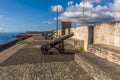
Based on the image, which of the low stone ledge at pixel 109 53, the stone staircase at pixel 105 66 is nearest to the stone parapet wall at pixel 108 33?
the low stone ledge at pixel 109 53

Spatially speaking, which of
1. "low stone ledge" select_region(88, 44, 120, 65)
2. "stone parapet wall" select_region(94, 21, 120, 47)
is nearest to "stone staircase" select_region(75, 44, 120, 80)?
"low stone ledge" select_region(88, 44, 120, 65)

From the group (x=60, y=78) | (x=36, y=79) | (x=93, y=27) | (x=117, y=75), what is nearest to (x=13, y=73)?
(x=36, y=79)

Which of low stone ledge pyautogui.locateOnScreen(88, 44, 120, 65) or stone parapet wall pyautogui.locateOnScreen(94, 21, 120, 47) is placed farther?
stone parapet wall pyautogui.locateOnScreen(94, 21, 120, 47)

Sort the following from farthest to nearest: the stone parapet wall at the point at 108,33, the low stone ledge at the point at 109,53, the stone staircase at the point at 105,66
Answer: the stone parapet wall at the point at 108,33
the low stone ledge at the point at 109,53
the stone staircase at the point at 105,66

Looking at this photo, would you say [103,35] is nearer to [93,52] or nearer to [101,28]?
[101,28]

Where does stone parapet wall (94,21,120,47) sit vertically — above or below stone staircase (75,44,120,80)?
above

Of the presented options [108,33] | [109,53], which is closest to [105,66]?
[109,53]

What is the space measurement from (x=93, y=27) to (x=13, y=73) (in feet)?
17.4

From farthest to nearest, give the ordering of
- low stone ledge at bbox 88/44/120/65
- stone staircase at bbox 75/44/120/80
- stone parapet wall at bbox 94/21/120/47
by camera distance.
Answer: stone parapet wall at bbox 94/21/120/47
low stone ledge at bbox 88/44/120/65
stone staircase at bbox 75/44/120/80

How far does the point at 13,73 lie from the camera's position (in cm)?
524

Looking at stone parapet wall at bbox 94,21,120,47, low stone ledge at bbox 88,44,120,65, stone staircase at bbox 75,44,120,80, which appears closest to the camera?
stone staircase at bbox 75,44,120,80

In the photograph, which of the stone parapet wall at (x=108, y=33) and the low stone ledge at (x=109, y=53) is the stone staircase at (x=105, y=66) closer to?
the low stone ledge at (x=109, y=53)

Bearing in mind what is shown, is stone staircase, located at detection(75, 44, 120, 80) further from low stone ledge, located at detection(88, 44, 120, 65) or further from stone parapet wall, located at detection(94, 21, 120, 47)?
stone parapet wall, located at detection(94, 21, 120, 47)

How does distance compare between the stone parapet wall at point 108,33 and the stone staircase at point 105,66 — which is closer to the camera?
the stone staircase at point 105,66
